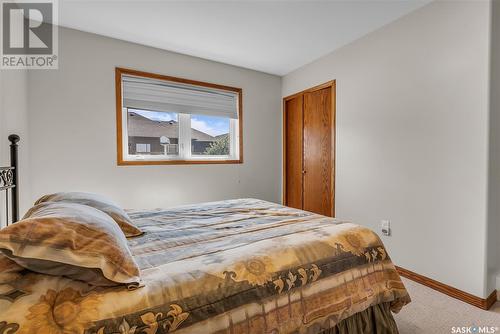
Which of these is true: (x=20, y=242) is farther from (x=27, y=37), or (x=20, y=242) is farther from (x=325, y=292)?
(x=27, y=37)

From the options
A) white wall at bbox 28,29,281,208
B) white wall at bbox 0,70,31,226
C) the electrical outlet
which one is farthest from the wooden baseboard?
white wall at bbox 0,70,31,226

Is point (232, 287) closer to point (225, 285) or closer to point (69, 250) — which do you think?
point (225, 285)

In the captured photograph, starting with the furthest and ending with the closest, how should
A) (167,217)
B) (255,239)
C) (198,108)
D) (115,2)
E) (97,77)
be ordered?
(198,108), (97,77), (115,2), (167,217), (255,239)

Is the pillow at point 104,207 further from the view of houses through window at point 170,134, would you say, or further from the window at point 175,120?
the view of houses through window at point 170,134

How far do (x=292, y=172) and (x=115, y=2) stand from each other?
3.05 meters

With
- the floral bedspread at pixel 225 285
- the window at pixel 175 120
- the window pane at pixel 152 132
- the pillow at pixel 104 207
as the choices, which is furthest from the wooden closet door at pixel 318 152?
the pillow at pixel 104 207

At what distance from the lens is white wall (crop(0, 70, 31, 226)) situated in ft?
5.56

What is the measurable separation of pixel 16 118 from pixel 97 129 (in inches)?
28.7

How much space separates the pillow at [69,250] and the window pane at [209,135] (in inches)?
99.5

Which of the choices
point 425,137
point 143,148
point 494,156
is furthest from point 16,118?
point 494,156

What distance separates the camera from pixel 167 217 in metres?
1.89

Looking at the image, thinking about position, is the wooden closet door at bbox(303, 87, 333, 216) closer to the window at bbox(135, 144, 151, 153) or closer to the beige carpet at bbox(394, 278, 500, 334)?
the beige carpet at bbox(394, 278, 500, 334)

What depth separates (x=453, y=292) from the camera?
200 centimetres

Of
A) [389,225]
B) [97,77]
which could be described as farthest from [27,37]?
[389,225]
